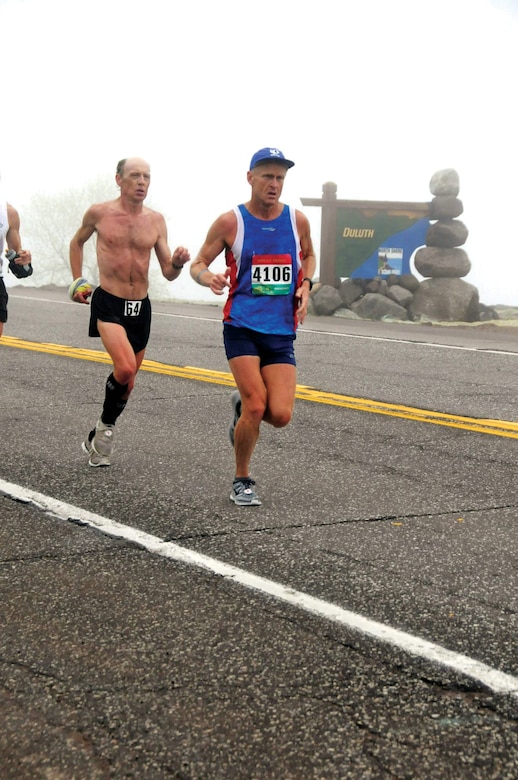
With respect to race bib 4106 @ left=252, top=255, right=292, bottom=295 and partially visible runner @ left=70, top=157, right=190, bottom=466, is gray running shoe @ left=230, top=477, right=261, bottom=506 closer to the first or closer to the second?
race bib 4106 @ left=252, top=255, right=292, bottom=295

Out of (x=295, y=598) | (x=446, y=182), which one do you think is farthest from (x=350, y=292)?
(x=295, y=598)

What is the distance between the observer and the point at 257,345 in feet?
19.9

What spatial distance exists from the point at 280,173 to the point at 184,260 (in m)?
1.03

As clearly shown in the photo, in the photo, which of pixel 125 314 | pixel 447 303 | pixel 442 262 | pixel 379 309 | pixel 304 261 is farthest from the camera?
pixel 442 262

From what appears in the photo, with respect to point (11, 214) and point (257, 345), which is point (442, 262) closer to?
point (11, 214)

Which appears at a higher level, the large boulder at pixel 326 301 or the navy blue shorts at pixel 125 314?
the navy blue shorts at pixel 125 314

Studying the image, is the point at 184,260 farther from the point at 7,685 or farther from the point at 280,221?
the point at 7,685

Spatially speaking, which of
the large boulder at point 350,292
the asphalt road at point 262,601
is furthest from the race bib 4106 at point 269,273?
the large boulder at point 350,292

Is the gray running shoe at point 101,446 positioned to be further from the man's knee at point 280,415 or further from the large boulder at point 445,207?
the large boulder at point 445,207

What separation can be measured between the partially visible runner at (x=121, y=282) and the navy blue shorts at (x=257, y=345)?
39.8 inches

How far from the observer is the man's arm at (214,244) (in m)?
5.98

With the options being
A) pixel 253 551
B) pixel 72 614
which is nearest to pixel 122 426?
pixel 253 551

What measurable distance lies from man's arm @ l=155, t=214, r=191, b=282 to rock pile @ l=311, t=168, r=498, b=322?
1566 cm

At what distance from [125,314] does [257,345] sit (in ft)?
4.58
